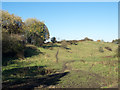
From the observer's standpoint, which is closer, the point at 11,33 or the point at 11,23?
the point at 11,33

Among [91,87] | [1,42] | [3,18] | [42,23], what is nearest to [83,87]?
Answer: [91,87]

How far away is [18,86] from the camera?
9.21 meters

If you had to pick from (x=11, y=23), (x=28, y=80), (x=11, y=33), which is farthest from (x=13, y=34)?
(x=28, y=80)

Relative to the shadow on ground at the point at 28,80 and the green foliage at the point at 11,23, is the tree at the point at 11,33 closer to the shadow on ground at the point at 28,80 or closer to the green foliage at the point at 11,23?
the green foliage at the point at 11,23

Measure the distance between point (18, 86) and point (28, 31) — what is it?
29239mm

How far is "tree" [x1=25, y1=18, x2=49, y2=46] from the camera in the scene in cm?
3733

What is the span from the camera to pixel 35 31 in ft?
124

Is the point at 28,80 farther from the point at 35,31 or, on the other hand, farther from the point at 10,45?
the point at 35,31

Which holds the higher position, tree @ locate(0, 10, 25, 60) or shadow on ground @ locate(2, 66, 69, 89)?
tree @ locate(0, 10, 25, 60)

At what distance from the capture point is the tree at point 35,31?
37.3 metres

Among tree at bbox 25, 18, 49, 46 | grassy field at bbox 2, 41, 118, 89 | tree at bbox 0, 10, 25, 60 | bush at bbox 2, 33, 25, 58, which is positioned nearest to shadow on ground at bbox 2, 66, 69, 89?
grassy field at bbox 2, 41, 118, 89

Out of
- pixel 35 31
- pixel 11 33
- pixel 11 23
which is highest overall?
pixel 11 23

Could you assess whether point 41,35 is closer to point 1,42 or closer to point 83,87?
point 1,42

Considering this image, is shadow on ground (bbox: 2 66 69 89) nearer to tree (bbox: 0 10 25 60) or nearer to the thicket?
tree (bbox: 0 10 25 60)
